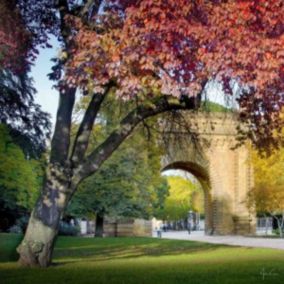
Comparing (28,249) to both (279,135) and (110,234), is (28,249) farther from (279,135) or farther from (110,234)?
(110,234)

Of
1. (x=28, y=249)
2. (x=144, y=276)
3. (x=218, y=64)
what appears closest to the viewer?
(x=218, y=64)

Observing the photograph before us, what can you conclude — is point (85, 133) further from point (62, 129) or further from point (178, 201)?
point (178, 201)

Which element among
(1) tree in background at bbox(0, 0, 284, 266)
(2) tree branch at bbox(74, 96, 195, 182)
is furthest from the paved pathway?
(1) tree in background at bbox(0, 0, 284, 266)

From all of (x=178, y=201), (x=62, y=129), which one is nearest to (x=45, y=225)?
(x=62, y=129)

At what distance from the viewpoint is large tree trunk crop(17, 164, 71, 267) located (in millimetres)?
12438

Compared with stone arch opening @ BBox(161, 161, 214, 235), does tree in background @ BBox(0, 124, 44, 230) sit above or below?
below

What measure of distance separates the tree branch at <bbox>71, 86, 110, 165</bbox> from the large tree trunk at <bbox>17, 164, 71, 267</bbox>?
0.67 meters

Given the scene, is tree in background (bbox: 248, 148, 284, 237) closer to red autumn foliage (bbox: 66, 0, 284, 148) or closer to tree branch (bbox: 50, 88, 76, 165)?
tree branch (bbox: 50, 88, 76, 165)

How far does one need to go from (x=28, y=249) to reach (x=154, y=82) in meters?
4.81

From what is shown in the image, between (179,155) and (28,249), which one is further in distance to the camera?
(179,155)

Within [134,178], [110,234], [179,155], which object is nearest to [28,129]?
[134,178]

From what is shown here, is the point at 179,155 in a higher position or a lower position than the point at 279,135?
higher

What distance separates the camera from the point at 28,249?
1241 cm

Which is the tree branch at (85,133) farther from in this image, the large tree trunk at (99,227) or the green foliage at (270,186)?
the large tree trunk at (99,227)
